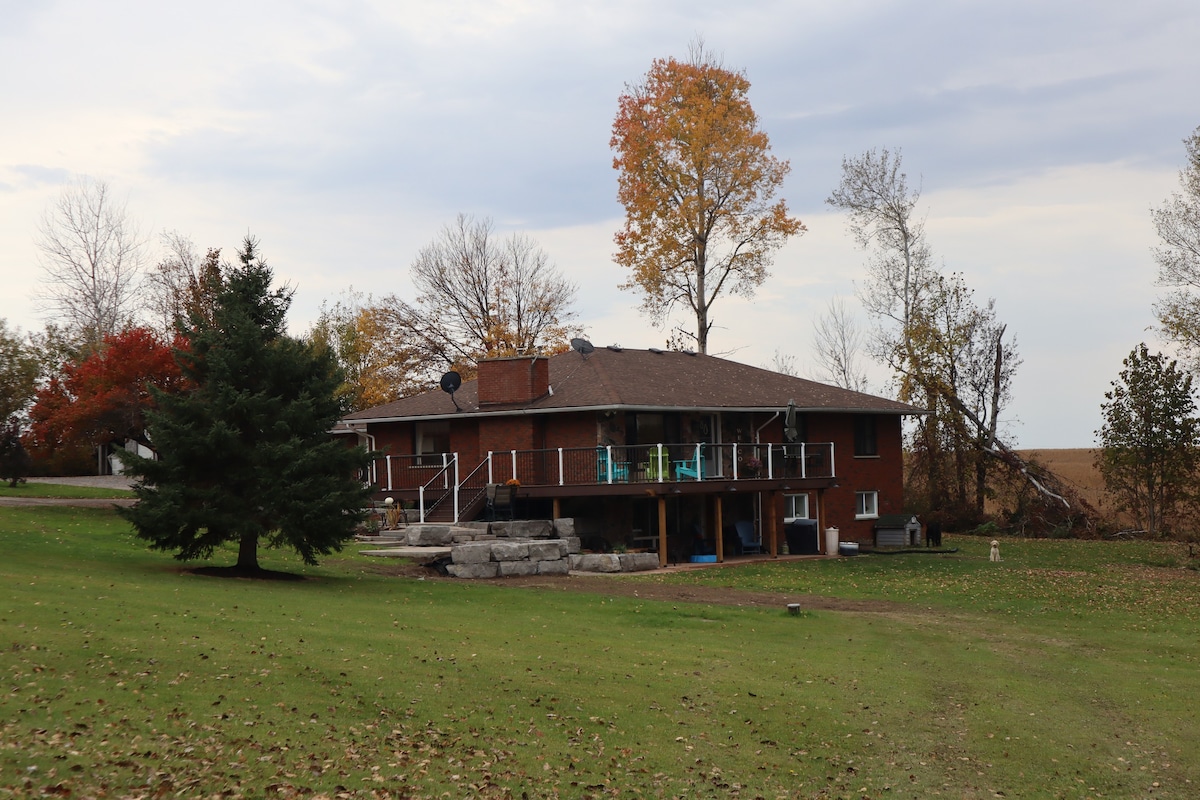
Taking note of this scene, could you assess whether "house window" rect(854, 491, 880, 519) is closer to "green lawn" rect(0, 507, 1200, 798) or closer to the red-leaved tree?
"green lawn" rect(0, 507, 1200, 798)

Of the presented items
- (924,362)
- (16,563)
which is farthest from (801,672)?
(924,362)

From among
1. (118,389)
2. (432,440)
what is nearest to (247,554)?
(432,440)

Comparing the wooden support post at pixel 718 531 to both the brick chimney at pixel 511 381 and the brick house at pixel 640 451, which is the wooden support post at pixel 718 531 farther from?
the brick chimney at pixel 511 381

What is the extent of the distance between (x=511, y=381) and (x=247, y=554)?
1249 cm

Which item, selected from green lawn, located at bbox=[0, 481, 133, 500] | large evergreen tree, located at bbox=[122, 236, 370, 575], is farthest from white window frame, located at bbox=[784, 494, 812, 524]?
green lawn, located at bbox=[0, 481, 133, 500]

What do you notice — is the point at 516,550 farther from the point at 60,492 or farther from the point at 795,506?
the point at 60,492

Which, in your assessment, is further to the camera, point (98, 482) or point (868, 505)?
point (98, 482)

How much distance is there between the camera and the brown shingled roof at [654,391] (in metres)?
31.3

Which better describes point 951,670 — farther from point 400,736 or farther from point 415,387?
point 415,387

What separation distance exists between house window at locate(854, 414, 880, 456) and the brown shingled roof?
655mm

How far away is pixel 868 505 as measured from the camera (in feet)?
124

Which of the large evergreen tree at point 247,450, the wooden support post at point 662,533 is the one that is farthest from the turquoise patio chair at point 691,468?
the large evergreen tree at point 247,450

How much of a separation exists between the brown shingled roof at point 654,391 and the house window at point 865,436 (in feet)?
2.15

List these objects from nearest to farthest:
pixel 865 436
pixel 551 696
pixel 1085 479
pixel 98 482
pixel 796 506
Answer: pixel 551 696 → pixel 796 506 → pixel 865 436 → pixel 98 482 → pixel 1085 479
